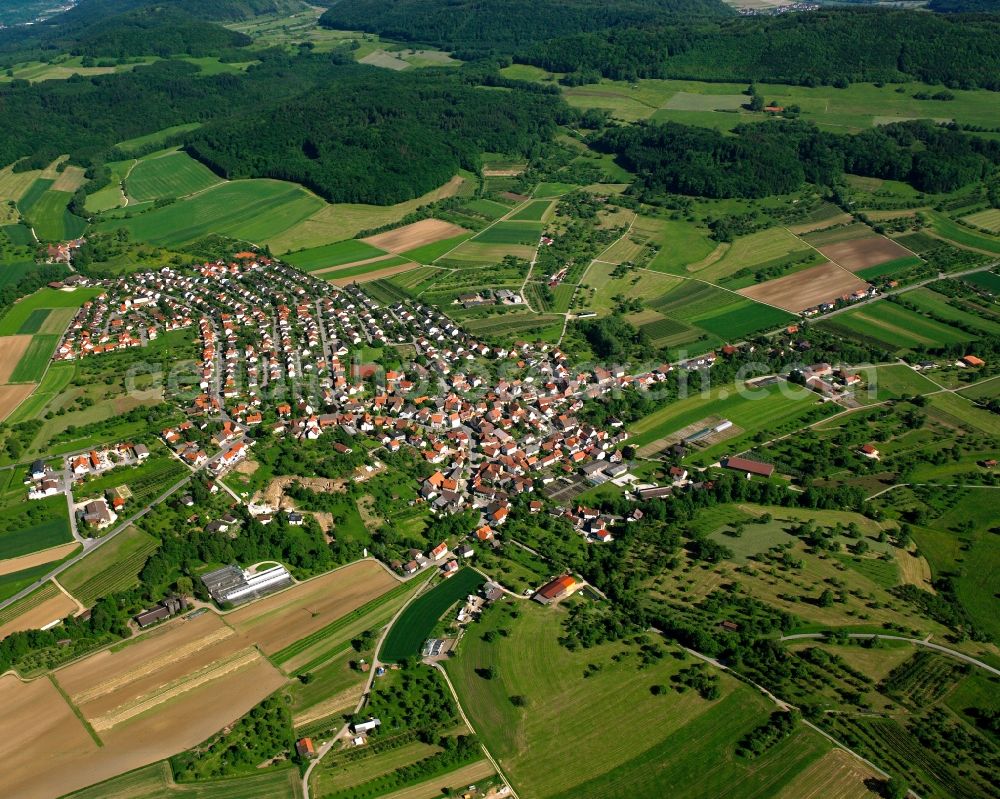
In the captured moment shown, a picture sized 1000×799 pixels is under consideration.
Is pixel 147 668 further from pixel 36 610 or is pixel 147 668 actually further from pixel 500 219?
pixel 500 219

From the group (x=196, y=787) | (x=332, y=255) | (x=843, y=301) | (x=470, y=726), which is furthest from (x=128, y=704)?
(x=843, y=301)

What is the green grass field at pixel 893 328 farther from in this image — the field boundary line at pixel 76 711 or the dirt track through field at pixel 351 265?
the field boundary line at pixel 76 711

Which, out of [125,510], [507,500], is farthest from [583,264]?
[125,510]

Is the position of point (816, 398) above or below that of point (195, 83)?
below

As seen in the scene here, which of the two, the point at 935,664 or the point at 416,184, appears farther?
the point at 416,184

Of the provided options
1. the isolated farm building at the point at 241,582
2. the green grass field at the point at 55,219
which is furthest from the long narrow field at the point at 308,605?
the green grass field at the point at 55,219

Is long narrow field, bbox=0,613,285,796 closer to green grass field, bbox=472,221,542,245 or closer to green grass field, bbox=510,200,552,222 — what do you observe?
green grass field, bbox=472,221,542,245

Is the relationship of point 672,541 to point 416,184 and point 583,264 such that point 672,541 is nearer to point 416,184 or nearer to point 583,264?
point 583,264
